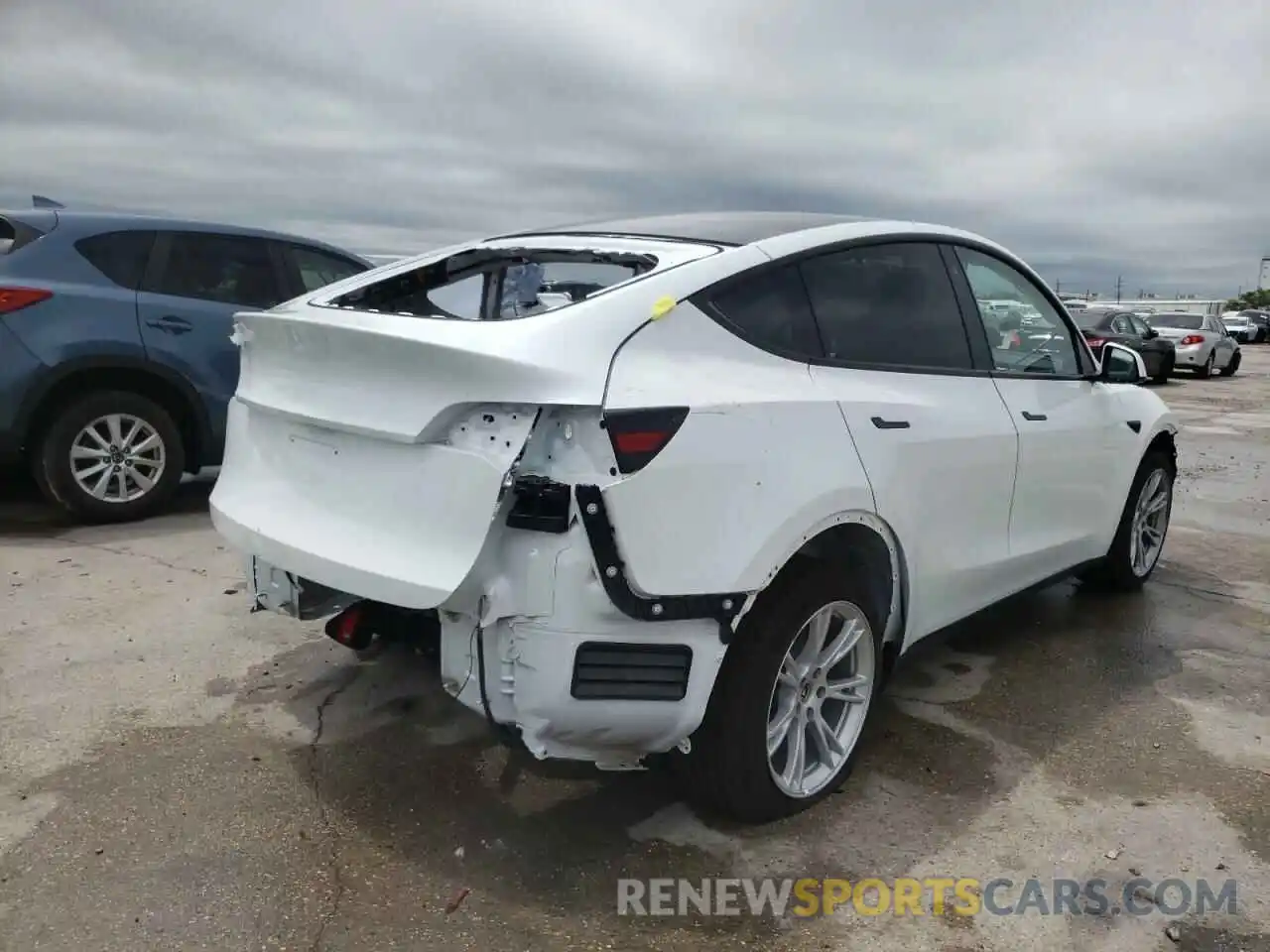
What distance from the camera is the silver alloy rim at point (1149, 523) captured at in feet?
16.3

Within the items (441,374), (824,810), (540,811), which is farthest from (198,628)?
(824,810)

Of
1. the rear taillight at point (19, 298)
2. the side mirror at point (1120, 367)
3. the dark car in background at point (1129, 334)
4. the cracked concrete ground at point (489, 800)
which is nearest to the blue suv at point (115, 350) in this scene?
the rear taillight at point (19, 298)

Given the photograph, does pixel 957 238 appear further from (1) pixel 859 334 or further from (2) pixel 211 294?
(2) pixel 211 294

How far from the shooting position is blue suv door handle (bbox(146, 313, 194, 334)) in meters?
5.87

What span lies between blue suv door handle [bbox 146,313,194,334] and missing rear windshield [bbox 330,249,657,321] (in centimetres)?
316

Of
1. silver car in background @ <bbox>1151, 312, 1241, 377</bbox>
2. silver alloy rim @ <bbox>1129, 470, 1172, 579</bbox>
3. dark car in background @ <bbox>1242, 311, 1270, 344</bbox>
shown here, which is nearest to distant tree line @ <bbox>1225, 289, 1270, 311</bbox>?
dark car in background @ <bbox>1242, 311, 1270, 344</bbox>

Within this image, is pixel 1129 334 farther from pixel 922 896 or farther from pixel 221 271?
pixel 922 896

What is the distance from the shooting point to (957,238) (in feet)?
12.4

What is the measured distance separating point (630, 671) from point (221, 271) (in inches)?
197

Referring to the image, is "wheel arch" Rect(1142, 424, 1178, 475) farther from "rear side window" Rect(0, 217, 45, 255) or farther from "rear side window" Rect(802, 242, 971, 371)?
"rear side window" Rect(0, 217, 45, 255)

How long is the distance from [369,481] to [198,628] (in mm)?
2093

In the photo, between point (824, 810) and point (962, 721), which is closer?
point (824, 810)

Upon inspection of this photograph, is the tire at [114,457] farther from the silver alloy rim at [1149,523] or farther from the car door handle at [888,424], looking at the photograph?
the silver alloy rim at [1149,523]

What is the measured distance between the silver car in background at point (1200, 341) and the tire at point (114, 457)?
21379 mm
